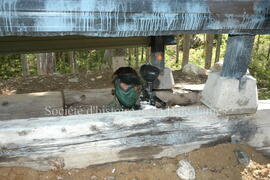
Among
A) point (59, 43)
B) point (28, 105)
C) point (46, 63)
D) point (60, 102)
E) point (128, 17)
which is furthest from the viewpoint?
point (46, 63)

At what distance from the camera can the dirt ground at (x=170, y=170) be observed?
1652 mm

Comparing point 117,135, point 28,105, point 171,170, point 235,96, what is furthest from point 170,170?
point 28,105

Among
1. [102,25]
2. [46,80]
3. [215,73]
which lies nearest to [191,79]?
[46,80]

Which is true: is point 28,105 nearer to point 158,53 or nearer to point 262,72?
point 158,53

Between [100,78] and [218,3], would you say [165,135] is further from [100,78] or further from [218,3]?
[100,78]

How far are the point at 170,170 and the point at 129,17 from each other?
1.07 metres

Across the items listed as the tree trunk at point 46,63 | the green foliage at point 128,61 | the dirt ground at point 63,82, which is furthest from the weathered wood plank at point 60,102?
the tree trunk at point 46,63

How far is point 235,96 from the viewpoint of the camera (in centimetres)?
187

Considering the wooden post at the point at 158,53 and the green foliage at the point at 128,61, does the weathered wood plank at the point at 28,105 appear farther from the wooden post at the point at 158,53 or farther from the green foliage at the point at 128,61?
the green foliage at the point at 128,61

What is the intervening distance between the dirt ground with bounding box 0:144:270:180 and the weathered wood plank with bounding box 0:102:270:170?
0.15 feet

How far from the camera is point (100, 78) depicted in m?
5.78

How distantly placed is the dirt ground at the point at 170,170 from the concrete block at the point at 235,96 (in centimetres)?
29

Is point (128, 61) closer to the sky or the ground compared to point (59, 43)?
closer to the ground

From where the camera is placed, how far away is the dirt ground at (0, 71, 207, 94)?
5248 millimetres
